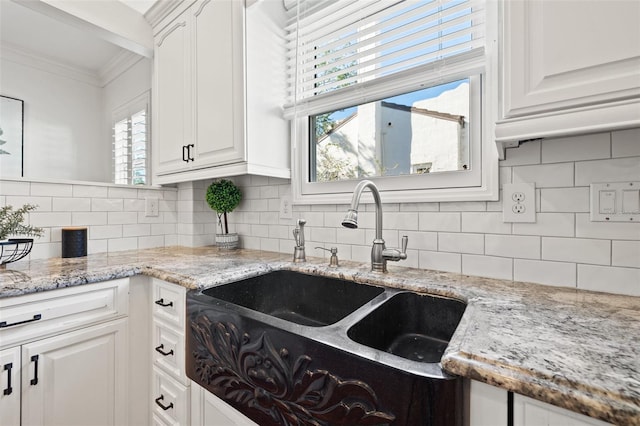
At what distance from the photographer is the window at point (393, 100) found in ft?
3.72

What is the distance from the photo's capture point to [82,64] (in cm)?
301

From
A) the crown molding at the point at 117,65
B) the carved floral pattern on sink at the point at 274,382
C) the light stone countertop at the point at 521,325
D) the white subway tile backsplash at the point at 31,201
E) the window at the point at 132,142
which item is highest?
the crown molding at the point at 117,65

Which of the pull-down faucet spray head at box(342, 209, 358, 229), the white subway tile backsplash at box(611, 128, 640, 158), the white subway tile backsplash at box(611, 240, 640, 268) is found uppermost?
the white subway tile backsplash at box(611, 128, 640, 158)

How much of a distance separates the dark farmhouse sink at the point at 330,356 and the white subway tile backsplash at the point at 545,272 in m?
0.34

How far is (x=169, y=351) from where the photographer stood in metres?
1.17

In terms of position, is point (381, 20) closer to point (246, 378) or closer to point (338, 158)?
point (338, 158)

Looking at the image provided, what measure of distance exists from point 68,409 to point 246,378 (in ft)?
2.97

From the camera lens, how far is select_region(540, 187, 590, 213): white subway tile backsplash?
935 millimetres

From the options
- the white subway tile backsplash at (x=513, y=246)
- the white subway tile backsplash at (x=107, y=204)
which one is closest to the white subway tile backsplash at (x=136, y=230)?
the white subway tile backsplash at (x=107, y=204)

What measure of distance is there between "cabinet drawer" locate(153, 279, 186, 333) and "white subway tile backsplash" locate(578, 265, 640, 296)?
1415mm

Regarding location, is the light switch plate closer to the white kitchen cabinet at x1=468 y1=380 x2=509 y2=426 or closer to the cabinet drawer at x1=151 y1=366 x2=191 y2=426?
the white kitchen cabinet at x1=468 y1=380 x2=509 y2=426

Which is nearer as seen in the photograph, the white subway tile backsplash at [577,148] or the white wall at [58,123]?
the white subway tile backsplash at [577,148]

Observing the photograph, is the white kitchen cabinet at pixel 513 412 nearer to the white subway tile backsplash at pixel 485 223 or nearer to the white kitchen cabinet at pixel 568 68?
the white kitchen cabinet at pixel 568 68

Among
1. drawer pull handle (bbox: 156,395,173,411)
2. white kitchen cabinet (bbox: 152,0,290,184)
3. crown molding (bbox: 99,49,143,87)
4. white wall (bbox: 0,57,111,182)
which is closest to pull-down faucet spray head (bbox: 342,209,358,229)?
white kitchen cabinet (bbox: 152,0,290,184)
